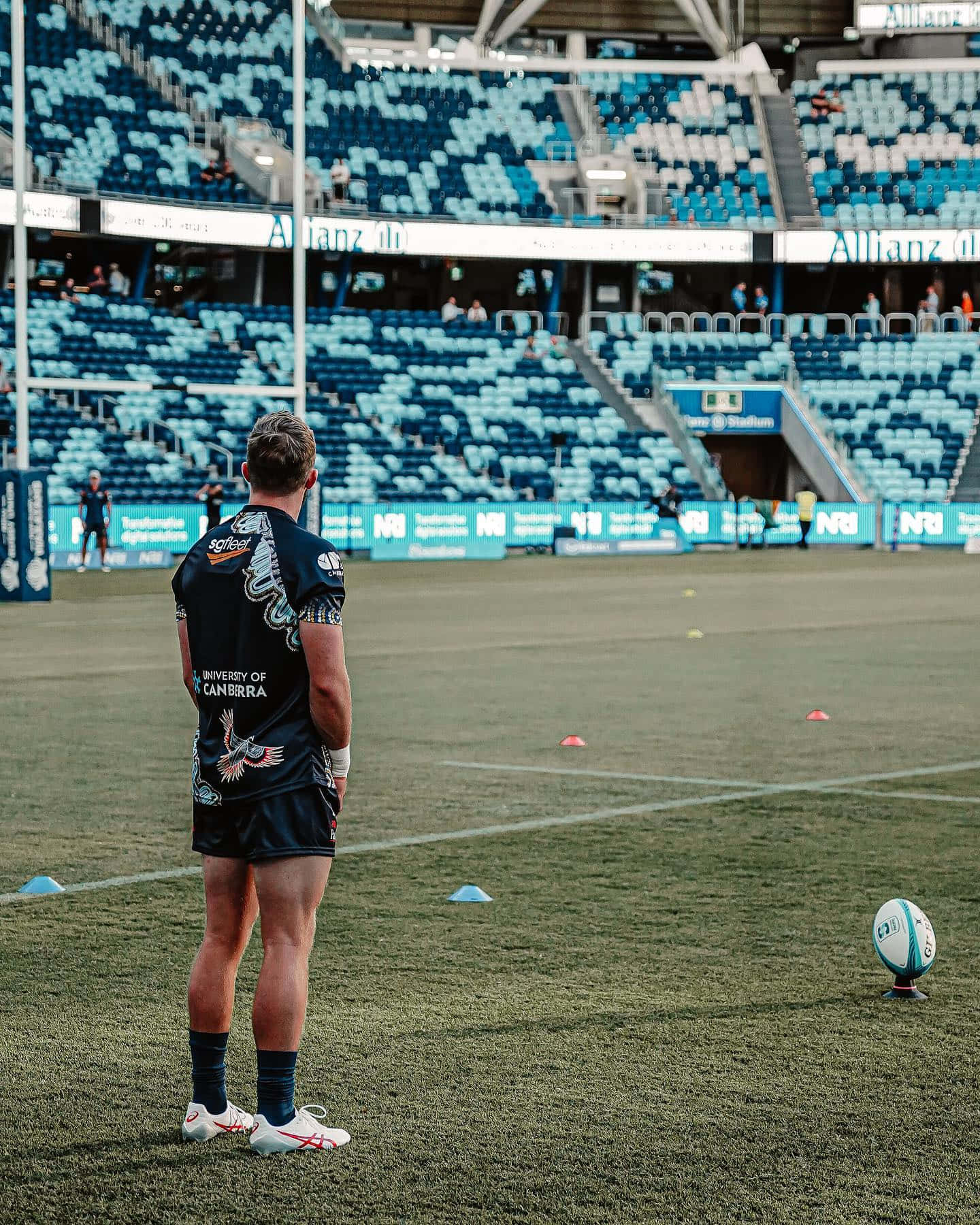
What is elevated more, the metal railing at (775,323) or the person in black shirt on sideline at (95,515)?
the metal railing at (775,323)

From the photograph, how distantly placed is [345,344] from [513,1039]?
44.4 meters

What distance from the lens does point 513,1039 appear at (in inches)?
223

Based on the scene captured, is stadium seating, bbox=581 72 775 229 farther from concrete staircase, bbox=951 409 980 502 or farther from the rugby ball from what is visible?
the rugby ball

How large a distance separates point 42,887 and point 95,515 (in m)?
24.9

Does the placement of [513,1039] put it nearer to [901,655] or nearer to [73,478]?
[901,655]

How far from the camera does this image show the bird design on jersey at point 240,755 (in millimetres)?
4629

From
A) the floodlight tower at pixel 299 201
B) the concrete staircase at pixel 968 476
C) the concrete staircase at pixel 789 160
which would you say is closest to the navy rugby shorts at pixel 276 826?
the floodlight tower at pixel 299 201

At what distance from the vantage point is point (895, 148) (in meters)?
58.7

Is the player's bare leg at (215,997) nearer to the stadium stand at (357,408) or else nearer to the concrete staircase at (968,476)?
the stadium stand at (357,408)

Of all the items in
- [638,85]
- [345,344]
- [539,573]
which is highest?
[638,85]

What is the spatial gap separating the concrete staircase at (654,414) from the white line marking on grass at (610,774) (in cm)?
3675

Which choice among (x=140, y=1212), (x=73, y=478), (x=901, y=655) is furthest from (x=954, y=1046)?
(x=73, y=478)

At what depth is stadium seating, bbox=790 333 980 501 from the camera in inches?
1923

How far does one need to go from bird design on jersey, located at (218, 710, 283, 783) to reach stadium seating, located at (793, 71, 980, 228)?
53720 millimetres
